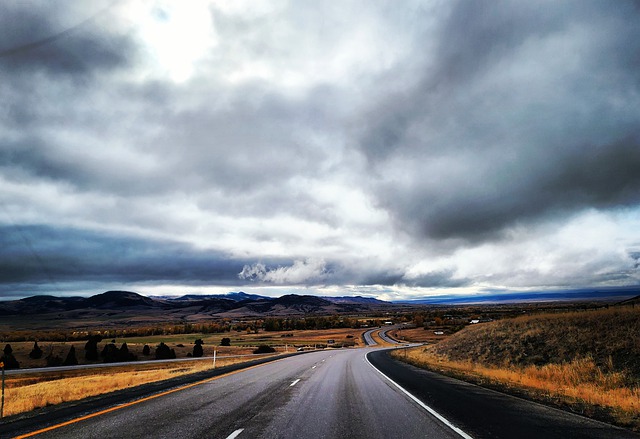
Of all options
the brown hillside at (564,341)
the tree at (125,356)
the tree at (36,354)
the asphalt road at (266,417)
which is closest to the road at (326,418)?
the asphalt road at (266,417)

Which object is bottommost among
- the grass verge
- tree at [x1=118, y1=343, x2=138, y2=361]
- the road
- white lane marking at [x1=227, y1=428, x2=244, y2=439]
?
tree at [x1=118, y1=343, x2=138, y2=361]

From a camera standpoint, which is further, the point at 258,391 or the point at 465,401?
the point at 258,391

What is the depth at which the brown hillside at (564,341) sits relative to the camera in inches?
696

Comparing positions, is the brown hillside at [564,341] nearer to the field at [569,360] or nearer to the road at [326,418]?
the field at [569,360]

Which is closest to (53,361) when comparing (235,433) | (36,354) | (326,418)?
(36,354)

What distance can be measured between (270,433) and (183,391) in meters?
7.58

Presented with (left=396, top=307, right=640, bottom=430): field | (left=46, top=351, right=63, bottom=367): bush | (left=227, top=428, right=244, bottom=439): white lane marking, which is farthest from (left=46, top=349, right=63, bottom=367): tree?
(left=227, top=428, right=244, bottom=439): white lane marking

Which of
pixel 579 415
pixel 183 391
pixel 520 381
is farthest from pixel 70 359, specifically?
pixel 579 415

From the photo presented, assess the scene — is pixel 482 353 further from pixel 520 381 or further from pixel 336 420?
pixel 336 420

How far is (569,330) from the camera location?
2292 cm

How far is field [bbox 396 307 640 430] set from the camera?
11742mm

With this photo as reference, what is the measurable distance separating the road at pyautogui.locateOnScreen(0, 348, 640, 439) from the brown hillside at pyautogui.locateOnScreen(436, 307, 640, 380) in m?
9.42

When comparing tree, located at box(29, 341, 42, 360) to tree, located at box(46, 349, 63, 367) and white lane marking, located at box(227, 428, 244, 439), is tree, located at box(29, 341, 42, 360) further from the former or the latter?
white lane marking, located at box(227, 428, 244, 439)

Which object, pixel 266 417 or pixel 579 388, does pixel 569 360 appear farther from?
pixel 266 417
